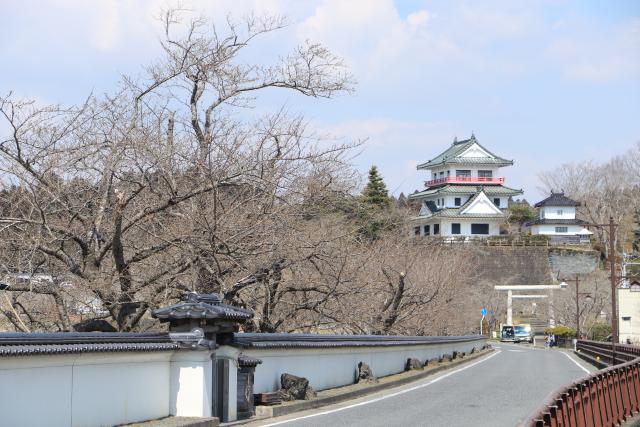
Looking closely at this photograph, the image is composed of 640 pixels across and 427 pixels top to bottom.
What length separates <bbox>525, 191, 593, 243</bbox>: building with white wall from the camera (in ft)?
357

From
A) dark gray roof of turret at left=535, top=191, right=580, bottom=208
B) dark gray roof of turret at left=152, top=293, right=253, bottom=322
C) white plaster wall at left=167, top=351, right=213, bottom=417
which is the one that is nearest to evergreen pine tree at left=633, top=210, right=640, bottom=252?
dark gray roof of turret at left=535, top=191, right=580, bottom=208

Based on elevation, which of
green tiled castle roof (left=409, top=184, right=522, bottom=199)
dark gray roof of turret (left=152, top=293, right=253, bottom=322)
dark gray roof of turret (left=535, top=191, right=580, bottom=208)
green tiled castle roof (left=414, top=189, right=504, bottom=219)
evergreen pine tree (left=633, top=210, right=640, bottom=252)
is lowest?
dark gray roof of turret (left=152, top=293, right=253, bottom=322)

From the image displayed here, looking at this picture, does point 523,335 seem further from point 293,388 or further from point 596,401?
point 596,401

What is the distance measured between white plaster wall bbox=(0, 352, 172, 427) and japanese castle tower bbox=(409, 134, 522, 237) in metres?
93.5

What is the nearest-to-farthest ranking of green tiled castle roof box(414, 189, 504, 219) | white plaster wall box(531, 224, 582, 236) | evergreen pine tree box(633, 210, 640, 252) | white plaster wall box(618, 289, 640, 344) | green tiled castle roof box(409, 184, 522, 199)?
white plaster wall box(618, 289, 640, 344)
evergreen pine tree box(633, 210, 640, 252)
green tiled castle roof box(414, 189, 504, 219)
white plaster wall box(531, 224, 582, 236)
green tiled castle roof box(409, 184, 522, 199)

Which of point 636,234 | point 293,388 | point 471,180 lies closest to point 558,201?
point 636,234

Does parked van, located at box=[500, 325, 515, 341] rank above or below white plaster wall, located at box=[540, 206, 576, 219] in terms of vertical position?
below

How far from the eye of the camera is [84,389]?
10.8 metres

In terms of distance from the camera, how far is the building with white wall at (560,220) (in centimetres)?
10894

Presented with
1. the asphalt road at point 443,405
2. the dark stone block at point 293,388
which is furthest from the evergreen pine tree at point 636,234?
the dark stone block at point 293,388

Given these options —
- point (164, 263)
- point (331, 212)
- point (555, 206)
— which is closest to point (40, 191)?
point (164, 263)

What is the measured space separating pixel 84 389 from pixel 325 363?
8641mm

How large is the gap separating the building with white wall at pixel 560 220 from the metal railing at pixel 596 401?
94.7 metres

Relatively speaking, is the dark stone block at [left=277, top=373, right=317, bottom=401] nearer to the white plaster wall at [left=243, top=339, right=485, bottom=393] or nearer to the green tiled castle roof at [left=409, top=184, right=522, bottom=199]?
the white plaster wall at [left=243, top=339, right=485, bottom=393]
